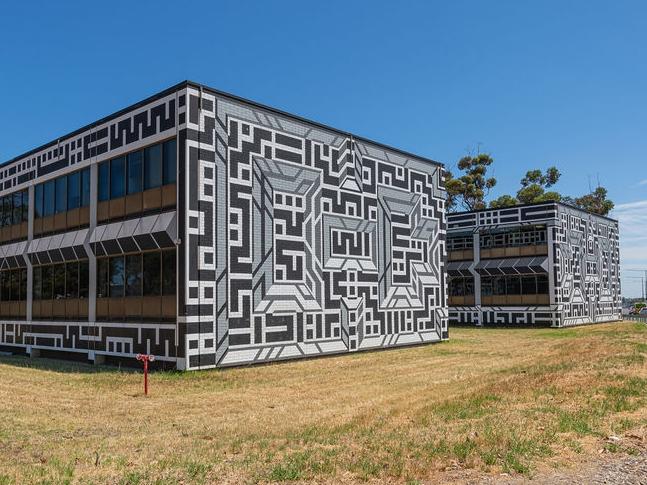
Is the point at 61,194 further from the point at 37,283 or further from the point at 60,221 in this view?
the point at 37,283

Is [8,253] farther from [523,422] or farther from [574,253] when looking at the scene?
[574,253]

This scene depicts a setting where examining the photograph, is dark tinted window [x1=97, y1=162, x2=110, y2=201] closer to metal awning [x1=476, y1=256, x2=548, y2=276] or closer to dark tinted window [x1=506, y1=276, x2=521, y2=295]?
metal awning [x1=476, y1=256, x2=548, y2=276]

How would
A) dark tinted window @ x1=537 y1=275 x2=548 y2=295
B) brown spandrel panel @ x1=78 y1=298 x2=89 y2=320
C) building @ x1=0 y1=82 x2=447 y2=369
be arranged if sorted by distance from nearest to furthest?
building @ x1=0 y1=82 x2=447 y2=369 < brown spandrel panel @ x1=78 y1=298 x2=89 y2=320 < dark tinted window @ x1=537 y1=275 x2=548 y2=295

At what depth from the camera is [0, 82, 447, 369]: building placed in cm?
2105

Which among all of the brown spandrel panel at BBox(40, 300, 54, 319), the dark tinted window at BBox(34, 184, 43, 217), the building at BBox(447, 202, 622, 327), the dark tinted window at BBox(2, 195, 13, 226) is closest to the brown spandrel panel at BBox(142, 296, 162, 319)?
the brown spandrel panel at BBox(40, 300, 54, 319)

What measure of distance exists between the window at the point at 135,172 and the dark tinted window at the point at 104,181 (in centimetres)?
142

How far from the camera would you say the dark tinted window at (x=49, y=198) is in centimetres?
2716

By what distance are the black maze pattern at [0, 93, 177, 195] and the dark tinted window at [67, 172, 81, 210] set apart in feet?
1.39

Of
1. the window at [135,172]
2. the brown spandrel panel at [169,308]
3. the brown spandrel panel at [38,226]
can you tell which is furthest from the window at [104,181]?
the brown spandrel panel at [169,308]

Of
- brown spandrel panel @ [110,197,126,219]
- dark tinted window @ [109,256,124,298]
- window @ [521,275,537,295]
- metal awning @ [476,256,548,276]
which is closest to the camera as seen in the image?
brown spandrel panel @ [110,197,126,219]

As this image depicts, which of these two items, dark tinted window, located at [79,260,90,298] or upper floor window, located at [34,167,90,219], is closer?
dark tinted window, located at [79,260,90,298]

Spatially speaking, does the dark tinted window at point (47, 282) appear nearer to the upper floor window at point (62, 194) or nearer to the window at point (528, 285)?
the upper floor window at point (62, 194)

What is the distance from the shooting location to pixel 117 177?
23.6 meters

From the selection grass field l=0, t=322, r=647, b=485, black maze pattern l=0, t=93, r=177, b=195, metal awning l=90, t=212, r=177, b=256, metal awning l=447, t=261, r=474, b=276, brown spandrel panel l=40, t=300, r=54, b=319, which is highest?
black maze pattern l=0, t=93, r=177, b=195
